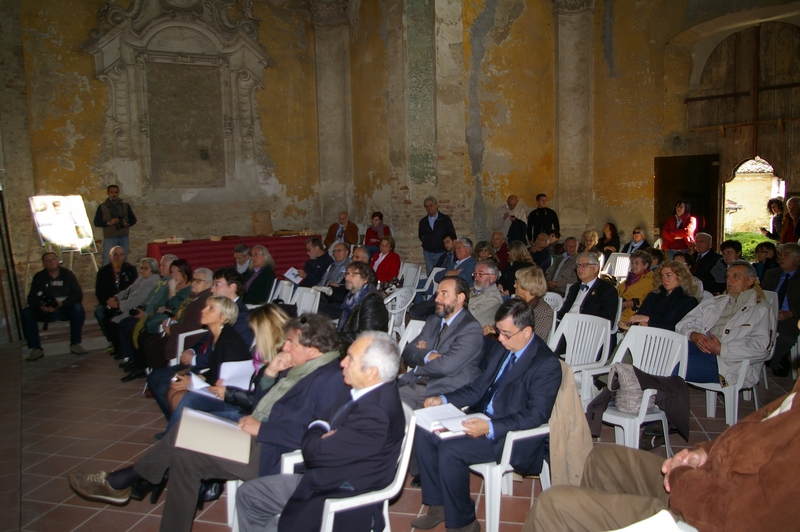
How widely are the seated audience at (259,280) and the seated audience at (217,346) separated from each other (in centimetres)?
232

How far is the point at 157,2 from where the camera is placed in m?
11.1

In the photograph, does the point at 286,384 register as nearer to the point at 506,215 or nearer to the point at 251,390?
the point at 251,390

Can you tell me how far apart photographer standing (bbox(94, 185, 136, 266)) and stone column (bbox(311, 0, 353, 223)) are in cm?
392

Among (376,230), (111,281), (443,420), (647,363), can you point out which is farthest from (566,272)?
(111,281)

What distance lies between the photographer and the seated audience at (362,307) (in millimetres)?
4547

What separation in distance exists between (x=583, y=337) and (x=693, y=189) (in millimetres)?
6724

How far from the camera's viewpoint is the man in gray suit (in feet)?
11.9

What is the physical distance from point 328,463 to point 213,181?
10.2 m

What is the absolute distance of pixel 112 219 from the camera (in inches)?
392

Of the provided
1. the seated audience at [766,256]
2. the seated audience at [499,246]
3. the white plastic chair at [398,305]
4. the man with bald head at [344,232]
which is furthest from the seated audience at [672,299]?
the man with bald head at [344,232]

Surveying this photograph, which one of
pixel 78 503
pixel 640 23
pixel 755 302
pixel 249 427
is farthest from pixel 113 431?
pixel 640 23

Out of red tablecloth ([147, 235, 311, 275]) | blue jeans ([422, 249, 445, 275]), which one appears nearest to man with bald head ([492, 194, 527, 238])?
blue jeans ([422, 249, 445, 275])

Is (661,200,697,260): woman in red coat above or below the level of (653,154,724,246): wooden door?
below

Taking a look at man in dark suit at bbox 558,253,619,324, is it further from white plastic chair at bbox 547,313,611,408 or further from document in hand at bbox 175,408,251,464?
document in hand at bbox 175,408,251,464
